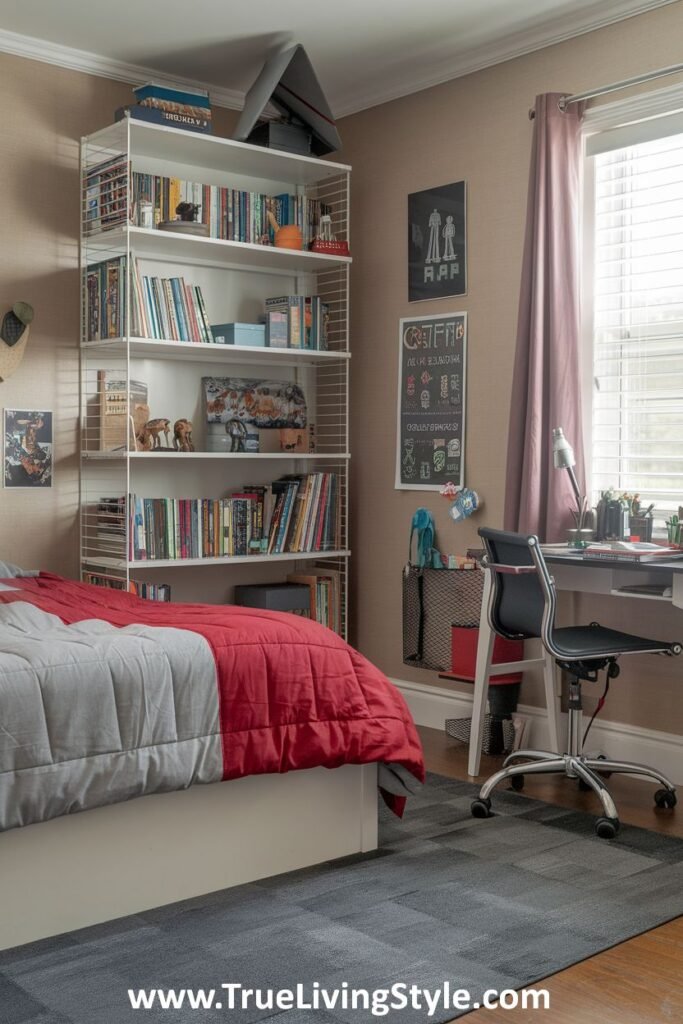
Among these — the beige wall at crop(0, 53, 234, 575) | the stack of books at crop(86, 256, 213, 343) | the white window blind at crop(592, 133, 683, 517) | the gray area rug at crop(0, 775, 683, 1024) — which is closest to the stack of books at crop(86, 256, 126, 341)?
the stack of books at crop(86, 256, 213, 343)

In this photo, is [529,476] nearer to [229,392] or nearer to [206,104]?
[229,392]

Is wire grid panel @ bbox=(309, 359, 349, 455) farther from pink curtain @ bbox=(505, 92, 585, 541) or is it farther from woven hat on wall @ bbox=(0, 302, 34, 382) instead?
woven hat on wall @ bbox=(0, 302, 34, 382)

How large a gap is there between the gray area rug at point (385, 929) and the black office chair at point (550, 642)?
0.22 metres

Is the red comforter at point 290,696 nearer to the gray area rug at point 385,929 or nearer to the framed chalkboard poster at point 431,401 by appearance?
the gray area rug at point 385,929

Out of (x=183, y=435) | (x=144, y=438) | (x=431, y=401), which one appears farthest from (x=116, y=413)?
(x=431, y=401)

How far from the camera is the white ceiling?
12.7 ft

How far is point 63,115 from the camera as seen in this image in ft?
14.2

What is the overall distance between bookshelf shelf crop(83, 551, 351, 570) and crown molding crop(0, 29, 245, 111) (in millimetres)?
1963

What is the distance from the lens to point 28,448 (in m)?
4.27

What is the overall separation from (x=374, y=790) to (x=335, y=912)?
0.44 m

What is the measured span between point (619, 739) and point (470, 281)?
6.14 ft

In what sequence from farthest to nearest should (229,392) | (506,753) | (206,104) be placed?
(229,392)
(206,104)
(506,753)

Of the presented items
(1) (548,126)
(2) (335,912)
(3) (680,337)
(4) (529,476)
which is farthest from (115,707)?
(1) (548,126)

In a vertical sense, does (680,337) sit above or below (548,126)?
below
